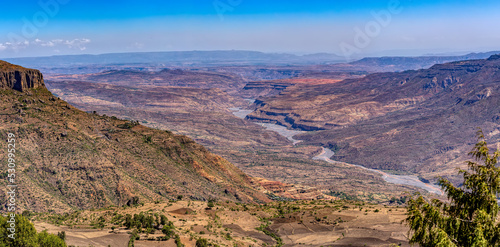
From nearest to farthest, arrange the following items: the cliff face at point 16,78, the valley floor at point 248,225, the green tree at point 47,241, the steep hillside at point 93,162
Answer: the green tree at point 47,241 < the valley floor at point 248,225 < the steep hillside at point 93,162 < the cliff face at point 16,78

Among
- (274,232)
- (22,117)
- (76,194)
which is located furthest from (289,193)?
(22,117)

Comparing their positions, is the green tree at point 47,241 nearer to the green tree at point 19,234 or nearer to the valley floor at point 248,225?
the green tree at point 19,234

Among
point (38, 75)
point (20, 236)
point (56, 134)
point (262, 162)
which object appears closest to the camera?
point (20, 236)

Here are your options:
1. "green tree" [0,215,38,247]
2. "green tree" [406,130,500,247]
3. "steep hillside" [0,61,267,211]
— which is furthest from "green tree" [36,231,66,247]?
"green tree" [406,130,500,247]

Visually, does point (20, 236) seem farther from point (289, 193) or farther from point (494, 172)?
point (289, 193)

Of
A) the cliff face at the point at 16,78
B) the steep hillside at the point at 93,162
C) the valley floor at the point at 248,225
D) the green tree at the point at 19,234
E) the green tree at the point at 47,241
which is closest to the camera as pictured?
the green tree at the point at 19,234

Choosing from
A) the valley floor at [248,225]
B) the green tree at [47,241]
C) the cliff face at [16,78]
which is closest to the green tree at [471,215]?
the green tree at [47,241]
